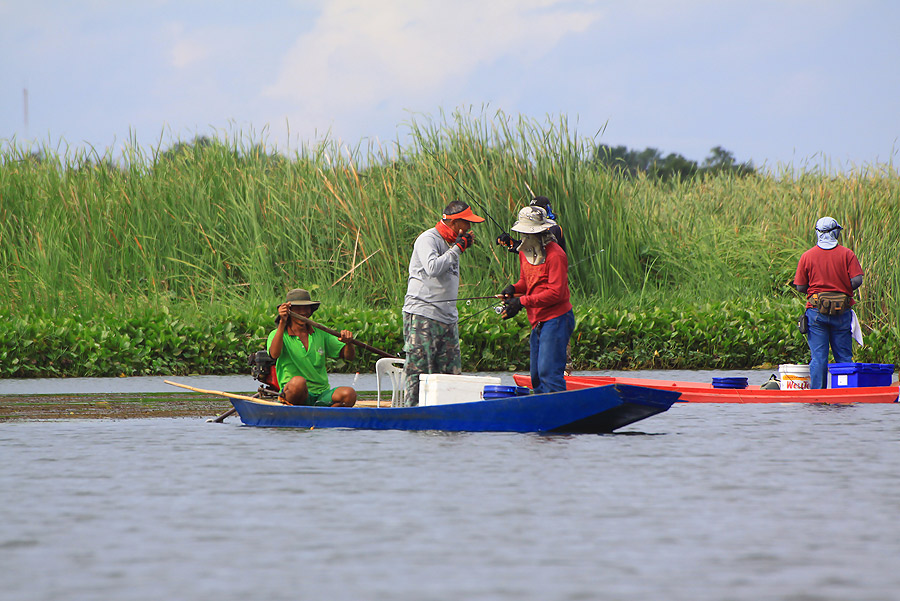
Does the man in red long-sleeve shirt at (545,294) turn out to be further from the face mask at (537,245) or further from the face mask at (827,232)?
the face mask at (827,232)

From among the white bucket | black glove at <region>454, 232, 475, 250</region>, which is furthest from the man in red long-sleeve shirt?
the white bucket

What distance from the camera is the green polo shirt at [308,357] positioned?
36.6 feet

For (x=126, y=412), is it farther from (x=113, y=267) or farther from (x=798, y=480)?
(x=113, y=267)

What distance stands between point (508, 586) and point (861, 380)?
8.92 meters

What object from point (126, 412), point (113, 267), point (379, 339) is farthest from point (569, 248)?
point (126, 412)

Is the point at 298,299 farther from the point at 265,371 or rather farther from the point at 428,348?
the point at 428,348

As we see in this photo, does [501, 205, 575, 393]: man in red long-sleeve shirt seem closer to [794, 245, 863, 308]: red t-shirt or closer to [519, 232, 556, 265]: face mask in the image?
[519, 232, 556, 265]: face mask

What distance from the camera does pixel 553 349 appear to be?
35.1 ft

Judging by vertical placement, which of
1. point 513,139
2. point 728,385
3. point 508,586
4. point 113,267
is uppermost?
point 513,139

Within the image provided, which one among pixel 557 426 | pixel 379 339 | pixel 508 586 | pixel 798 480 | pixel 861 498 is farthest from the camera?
pixel 379 339

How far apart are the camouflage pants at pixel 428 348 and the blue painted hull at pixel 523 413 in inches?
20.7

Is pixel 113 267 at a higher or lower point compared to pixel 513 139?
lower

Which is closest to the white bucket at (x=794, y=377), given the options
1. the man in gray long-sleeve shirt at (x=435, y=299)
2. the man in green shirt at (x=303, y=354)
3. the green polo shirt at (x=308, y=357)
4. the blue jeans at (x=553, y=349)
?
the blue jeans at (x=553, y=349)

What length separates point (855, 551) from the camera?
20.1ft
